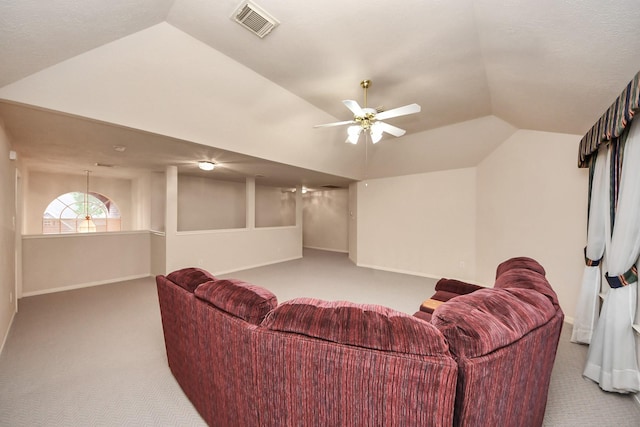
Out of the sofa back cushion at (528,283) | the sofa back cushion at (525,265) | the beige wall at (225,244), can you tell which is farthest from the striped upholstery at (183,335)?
the beige wall at (225,244)

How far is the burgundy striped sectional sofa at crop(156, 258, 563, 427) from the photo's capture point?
0.83 meters

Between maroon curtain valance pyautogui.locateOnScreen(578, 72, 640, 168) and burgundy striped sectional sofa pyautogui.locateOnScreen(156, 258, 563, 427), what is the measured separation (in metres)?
1.30

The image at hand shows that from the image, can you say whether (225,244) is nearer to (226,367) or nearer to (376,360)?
(226,367)

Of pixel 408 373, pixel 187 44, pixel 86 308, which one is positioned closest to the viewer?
pixel 408 373

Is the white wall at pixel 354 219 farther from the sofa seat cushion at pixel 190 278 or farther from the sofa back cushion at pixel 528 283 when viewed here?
the sofa seat cushion at pixel 190 278

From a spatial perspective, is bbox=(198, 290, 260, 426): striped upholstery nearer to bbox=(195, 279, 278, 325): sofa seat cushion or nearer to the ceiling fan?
bbox=(195, 279, 278, 325): sofa seat cushion

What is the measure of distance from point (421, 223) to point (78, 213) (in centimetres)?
879

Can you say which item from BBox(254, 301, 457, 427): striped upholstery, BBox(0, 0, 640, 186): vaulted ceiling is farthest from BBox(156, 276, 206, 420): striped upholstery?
BBox(0, 0, 640, 186): vaulted ceiling

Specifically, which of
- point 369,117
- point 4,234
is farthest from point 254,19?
point 4,234

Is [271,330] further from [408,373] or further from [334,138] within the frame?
[334,138]

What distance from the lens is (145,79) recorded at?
2.21m

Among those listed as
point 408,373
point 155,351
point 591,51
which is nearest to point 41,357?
point 155,351

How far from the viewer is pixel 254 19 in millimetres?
1833

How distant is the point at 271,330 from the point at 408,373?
0.55 meters
